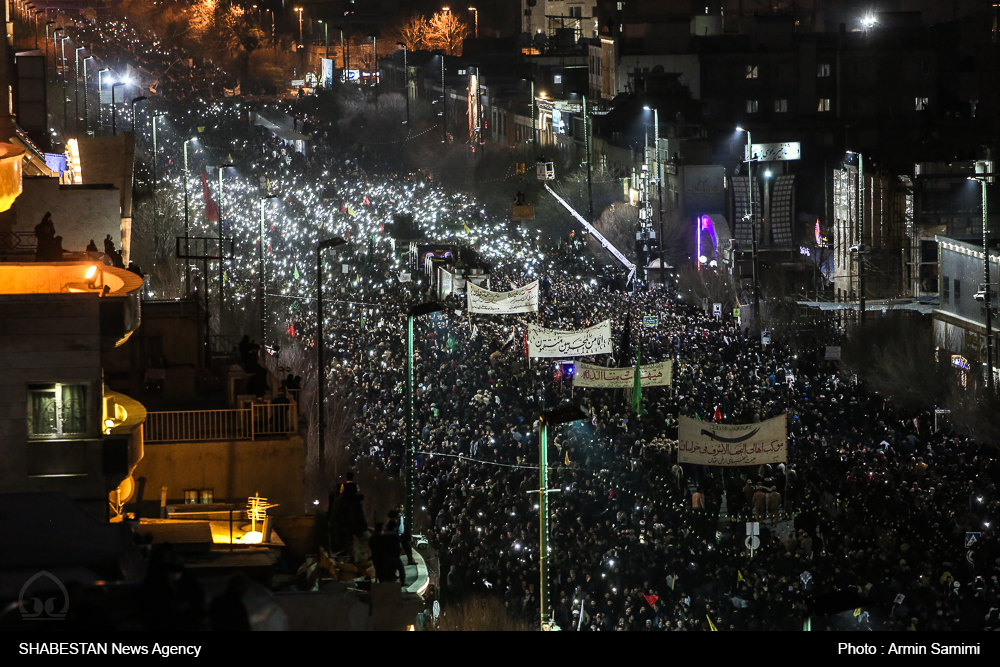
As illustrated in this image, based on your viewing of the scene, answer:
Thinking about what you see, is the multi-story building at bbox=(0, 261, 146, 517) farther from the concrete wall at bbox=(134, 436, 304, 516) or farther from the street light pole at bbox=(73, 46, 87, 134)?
the street light pole at bbox=(73, 46, 87, 134)

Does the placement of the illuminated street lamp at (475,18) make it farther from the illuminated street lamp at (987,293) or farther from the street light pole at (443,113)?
the illuminated street lamp at (987,293)

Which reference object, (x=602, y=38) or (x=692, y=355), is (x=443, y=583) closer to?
(x=692, y=355)

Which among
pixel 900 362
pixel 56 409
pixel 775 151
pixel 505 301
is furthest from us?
pixel 775 151

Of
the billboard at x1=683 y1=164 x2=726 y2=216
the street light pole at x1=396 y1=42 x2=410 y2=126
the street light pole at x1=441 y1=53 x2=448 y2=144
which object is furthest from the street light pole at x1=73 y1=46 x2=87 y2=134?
the street light pole at x1=396 y1=42 x2=410 y2=126

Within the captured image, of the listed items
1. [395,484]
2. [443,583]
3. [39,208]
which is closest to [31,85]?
[39,208]

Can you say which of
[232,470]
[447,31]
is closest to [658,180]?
[232,470]

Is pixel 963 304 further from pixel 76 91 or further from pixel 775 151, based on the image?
pixel 76 91
